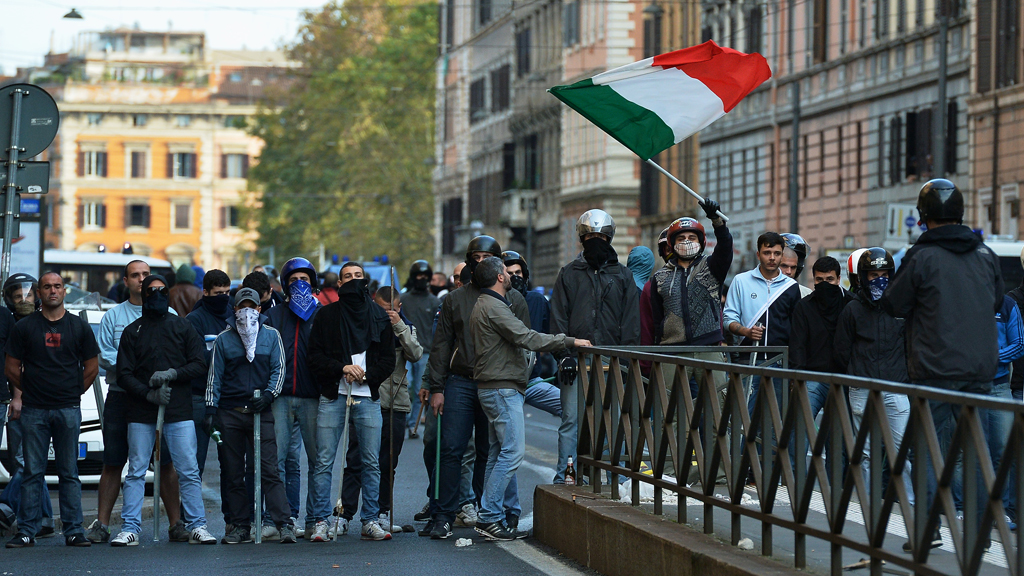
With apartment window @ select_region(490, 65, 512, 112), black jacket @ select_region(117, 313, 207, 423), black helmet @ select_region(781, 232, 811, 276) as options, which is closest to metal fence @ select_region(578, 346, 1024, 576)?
black jacket @ select_region(117, 313, 207, 423)

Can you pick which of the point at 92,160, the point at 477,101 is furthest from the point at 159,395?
the point at 92,160

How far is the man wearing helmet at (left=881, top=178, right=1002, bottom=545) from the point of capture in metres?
8.05

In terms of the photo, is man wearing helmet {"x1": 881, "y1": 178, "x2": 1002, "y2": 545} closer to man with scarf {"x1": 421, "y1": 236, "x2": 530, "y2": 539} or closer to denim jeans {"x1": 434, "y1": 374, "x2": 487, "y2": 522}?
man with scarf {"x1": 421, "y1": 236, "x2": 530, "y2": 539}

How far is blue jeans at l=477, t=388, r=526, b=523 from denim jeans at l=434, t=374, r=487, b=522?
0.26m

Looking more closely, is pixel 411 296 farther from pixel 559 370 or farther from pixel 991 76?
pixel 991 76

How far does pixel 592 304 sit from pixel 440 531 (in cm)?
169

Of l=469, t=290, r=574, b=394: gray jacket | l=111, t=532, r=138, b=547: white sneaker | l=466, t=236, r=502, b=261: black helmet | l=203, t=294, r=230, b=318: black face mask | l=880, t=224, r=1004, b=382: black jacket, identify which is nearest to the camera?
l=880, t=224, r=1004, b=382: black jacket

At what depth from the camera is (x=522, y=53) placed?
66188 mm

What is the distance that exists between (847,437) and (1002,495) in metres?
1.01

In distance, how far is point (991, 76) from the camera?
34.3 metres

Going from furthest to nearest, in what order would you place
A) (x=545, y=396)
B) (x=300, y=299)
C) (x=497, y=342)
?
(x=545, y=396) < (x=300, y=299) < (x=497, y=342)

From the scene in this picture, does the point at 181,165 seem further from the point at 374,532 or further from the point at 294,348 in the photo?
the point at 374,532

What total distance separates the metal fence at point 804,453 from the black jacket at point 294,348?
216 cm

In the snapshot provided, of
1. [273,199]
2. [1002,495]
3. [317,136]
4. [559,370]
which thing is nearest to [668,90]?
[559,370]
